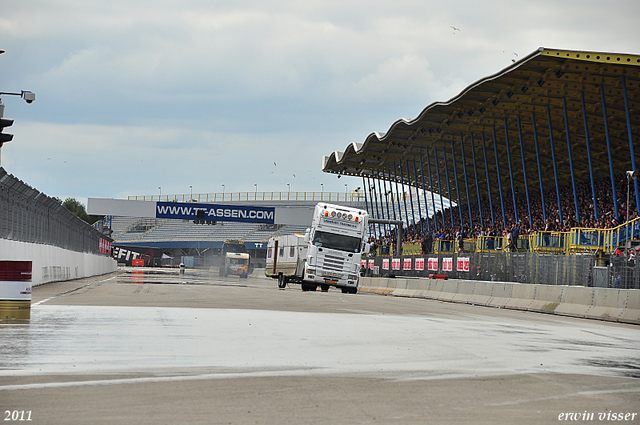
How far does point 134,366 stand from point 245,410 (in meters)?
2.51

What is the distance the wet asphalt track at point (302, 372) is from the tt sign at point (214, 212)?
2616 inches

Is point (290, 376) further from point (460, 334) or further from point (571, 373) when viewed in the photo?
point (460, 334)

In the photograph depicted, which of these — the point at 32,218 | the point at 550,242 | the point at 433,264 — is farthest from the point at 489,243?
the point at 32,218

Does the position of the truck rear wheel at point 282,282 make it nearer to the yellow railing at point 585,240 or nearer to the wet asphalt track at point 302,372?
the yellow railing at point 585,240

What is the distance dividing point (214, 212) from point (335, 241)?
48740 mm

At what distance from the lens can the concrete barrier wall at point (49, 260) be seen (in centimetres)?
2605

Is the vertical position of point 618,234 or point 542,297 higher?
point 618,234

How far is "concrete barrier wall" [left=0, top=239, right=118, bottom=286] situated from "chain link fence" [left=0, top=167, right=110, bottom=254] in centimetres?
29

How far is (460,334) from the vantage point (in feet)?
43.9

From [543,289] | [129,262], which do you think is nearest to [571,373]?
[543,289]

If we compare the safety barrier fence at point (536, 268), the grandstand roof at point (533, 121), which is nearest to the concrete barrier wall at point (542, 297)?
the safety barrier fence at point (536, 268)

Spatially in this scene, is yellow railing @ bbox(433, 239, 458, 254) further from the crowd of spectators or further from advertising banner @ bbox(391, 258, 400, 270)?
advertising banner @ bbox(391, 258, 400, 270)

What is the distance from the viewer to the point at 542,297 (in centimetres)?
2481

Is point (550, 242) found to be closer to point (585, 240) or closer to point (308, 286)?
point (585, 240)
